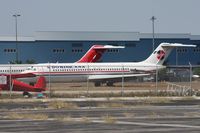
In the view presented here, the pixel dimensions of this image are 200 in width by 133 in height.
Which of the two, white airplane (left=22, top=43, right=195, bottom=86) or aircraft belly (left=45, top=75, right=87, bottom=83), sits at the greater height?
white airplane (left=22, top=43, right=195, bottom=86)

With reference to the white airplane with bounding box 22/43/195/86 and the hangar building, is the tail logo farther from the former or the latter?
the hangar building

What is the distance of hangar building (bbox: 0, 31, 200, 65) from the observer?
114456mm

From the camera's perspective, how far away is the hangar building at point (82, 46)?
11446 cm

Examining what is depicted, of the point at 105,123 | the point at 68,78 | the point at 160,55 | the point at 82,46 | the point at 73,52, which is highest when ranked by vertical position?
the point at 82,46

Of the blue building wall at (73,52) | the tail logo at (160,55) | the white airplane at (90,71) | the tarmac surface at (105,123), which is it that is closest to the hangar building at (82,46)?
the blue building wall at (73,52)

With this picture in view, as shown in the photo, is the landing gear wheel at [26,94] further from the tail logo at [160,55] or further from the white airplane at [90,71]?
the tail logo at [160,55]

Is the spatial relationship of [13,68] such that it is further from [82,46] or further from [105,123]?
[82,46]

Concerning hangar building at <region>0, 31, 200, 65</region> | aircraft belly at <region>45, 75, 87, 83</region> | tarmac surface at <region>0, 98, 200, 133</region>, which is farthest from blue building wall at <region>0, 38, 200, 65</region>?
tarmac surface at <region>0, 98, 200, 133</region>

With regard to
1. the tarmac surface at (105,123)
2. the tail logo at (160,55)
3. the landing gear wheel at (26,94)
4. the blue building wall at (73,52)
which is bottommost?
the tarmac surface at (105,123)

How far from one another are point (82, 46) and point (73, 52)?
2192 mm

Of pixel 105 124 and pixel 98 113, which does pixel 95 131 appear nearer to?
pixel 105 124

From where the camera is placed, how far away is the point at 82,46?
117 metres

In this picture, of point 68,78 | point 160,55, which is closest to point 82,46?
point 160,55

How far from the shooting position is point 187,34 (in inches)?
4828
